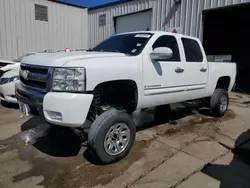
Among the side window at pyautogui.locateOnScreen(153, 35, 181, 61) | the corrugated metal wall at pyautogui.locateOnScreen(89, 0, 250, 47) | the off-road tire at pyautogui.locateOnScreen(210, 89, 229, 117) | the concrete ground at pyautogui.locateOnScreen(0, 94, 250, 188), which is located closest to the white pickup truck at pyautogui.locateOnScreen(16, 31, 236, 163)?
the side window at pyautogui.locateOnScreen(153, 35, 181, 61)

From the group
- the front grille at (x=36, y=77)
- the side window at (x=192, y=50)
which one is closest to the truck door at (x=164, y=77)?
the side window at (x=192, y=50)

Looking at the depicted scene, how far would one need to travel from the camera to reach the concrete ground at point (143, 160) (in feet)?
8.77

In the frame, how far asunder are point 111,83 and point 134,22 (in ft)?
26.8

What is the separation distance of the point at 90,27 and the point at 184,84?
10143mm

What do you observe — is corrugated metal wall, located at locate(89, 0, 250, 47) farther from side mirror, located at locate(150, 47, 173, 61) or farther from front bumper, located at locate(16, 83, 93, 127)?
front bumper, located at locate(16, 83, 93, 127)

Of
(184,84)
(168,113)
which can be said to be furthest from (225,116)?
(184,84)

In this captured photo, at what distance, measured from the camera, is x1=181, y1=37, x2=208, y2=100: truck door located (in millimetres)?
4393

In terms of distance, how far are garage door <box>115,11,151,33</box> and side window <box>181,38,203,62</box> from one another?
220 inches

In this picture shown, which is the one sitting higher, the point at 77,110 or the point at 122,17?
the point at 122,17

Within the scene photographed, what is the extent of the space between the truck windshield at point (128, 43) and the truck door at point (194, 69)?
42.4 inches

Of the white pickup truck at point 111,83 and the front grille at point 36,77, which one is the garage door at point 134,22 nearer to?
the white pickup truck at point 111,83

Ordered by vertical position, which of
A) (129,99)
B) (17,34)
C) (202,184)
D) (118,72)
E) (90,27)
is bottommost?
(202,184)

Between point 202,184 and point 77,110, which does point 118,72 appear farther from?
point 202,184

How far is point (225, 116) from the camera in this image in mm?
5801
